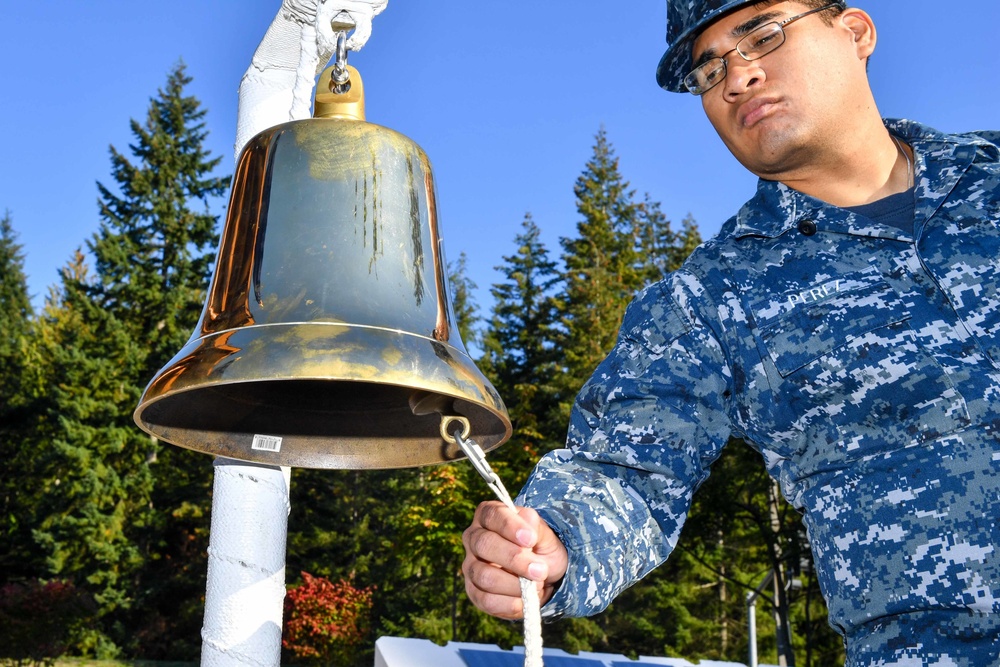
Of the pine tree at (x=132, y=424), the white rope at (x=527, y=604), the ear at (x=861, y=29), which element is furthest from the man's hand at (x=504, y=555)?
the pine tree at (x=132, y=424)

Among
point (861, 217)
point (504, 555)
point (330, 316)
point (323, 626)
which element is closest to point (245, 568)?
point (330, 316)

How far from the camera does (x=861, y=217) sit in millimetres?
1841

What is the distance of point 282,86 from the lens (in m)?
3.12

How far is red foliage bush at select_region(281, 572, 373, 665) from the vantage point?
26.3 metres

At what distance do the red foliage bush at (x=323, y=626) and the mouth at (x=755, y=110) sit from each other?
86.3 ft

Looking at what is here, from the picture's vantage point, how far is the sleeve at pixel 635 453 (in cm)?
141

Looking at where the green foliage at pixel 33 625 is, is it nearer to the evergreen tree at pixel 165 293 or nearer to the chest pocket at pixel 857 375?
the evergreen tree at pixel 165 293

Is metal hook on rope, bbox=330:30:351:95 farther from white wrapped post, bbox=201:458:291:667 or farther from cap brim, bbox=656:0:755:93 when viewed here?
white wrapped post, bbox=201:458:291:667

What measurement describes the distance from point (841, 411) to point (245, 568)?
1866mm

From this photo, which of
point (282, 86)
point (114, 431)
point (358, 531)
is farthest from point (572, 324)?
point (282, 86)

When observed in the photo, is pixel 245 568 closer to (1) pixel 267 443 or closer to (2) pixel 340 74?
(1) pixel 267 443

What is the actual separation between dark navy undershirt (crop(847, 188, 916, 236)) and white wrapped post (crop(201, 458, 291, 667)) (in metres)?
1.86

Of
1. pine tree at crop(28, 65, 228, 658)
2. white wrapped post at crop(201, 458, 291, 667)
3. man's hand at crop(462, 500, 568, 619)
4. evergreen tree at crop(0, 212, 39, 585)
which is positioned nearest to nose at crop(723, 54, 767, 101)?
man's hand at crop(462, 500, 568, 619)

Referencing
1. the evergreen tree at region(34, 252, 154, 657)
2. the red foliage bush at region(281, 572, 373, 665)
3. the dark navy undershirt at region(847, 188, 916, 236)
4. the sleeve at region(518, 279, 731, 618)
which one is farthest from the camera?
the evergreen tree at region(34, 252, 154, 657)
